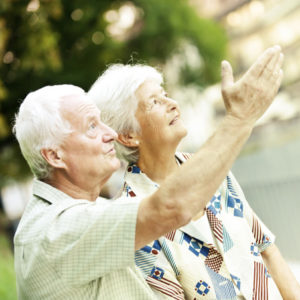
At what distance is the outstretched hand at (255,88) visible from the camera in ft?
5.04

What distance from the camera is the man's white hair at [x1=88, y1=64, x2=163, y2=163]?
2174mm

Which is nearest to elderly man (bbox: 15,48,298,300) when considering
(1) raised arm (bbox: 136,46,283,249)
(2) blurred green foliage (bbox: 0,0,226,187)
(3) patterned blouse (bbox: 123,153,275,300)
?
(1) raised arm (bbox: 136,46,283,249)

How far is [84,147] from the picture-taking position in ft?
5.68

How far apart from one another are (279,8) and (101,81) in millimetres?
43157

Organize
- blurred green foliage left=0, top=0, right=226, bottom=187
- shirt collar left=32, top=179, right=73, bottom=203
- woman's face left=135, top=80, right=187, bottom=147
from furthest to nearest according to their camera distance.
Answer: blurred green foliage left=0, top=0, right=226, bottom=187
woman's face left=135, top=80, right=187, bottom=147
shirt collar left=32, top=179, right=73, bottom=203

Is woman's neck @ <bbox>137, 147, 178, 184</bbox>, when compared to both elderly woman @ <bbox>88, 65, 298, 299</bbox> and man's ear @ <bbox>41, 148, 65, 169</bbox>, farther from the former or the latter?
man's ear @ <bbox>41, 148, 65, 169</bbox>

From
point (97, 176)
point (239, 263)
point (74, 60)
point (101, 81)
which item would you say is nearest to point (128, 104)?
point (101, 81)

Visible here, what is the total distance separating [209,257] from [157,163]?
18.2 inches

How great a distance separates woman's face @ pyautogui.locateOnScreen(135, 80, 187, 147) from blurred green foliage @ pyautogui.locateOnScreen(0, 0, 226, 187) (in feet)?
20.0

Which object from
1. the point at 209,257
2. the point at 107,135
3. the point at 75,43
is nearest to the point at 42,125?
the point at 107,135

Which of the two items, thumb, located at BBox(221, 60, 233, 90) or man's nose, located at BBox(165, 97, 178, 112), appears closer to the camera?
thumb, located at BBox(221, 60, 233, 90)

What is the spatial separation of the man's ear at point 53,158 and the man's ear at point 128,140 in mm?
532

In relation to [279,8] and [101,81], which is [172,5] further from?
[279,8]

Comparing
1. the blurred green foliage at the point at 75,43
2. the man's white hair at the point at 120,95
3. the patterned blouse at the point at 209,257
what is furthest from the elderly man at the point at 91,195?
the blurred green foliage at the point at 75,43
